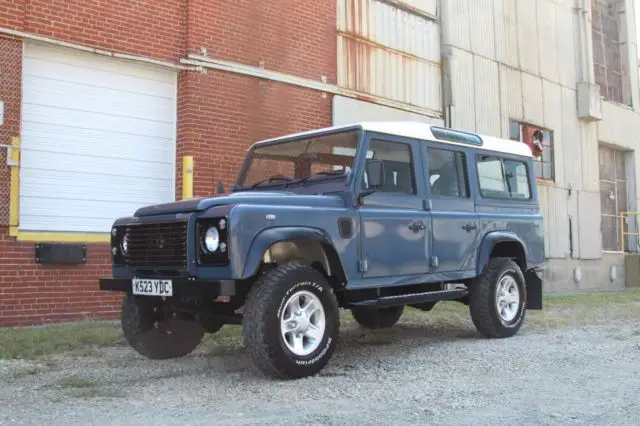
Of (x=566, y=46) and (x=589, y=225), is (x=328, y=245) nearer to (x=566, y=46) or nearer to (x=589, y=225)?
(x=589, y=225)

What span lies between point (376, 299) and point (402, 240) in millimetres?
605

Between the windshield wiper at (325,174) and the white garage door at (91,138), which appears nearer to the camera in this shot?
the windshield wiper at (325,174)

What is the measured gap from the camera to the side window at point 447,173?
668cm

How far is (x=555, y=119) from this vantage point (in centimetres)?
1677

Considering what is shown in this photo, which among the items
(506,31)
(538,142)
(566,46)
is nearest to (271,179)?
(506,31)

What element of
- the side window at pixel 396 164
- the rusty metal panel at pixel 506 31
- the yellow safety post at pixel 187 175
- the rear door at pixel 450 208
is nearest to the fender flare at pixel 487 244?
the rear door at pixel 450 208

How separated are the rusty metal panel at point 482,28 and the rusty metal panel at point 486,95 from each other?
21 centimetres

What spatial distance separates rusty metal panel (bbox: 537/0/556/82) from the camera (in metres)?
16.7

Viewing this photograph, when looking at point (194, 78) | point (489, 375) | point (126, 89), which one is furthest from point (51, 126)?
point (489, 375)

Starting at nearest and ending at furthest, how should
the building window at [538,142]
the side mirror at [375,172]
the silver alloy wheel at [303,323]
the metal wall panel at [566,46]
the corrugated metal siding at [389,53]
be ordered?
the silver alloy wheel at [303,323] → the side mirror at [375,172] → the corrugated metal siding at [389,53] → the building window at [538,142] → the metal wall panel at [566,46]

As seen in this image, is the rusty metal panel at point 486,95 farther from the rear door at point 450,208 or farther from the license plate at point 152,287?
the license plate at point 152,287

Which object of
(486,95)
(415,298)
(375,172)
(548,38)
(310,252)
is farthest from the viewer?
(548,38)

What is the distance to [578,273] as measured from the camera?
16.5m

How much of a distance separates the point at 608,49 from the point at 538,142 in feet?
18.9
